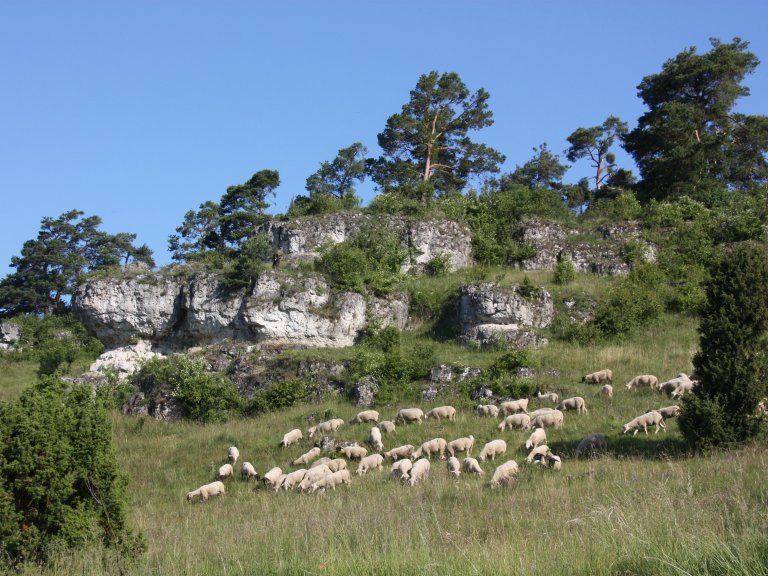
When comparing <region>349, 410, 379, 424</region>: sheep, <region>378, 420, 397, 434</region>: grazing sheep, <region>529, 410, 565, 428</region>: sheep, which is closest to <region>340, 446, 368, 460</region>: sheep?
<region>378, 420, 397, 434</region>: grazing sheep

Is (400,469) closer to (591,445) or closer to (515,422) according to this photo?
(591,445)

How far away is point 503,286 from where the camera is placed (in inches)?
1607

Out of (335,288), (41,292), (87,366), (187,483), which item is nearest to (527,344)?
(335,288)

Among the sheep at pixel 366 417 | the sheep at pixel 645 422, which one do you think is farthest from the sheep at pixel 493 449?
the sheep at pixel 366 417

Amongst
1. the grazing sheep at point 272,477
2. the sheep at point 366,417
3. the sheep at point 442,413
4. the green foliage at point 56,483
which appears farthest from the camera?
the sheep at point 366,417

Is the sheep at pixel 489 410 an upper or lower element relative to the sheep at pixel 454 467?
upper

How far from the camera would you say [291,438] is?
28.8 meters

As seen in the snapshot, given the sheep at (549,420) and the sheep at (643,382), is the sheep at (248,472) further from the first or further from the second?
the sheep at (643,382)

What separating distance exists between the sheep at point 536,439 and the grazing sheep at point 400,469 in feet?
11.5

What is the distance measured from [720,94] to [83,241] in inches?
2074

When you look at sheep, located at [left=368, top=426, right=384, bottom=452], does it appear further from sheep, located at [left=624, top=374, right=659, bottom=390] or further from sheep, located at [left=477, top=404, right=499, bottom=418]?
sheep, located at [left=624, top=374, right=659, bottom=390]

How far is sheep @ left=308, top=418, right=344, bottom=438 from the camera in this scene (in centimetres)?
2944

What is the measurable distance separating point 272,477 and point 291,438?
4.44 metres

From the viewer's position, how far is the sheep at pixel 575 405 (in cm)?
2733
